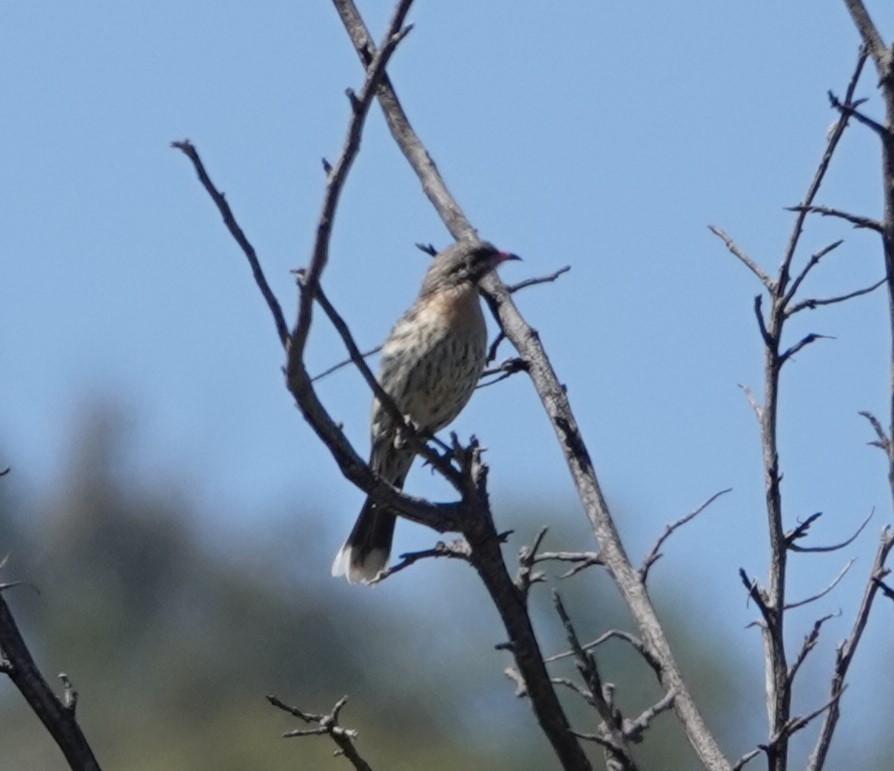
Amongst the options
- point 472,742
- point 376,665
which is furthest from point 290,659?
point 472,742

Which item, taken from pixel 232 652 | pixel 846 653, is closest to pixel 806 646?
pixel 846 653

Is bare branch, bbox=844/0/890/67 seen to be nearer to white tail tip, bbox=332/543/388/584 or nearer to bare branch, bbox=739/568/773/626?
bare branch, bbox=739/568/773/626

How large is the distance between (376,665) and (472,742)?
24.6ft

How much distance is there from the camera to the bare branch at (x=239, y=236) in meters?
3.31

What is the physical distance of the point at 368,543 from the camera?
7352 millimetres

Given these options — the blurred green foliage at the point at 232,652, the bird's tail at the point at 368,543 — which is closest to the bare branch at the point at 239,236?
the bird's tail at the point at 368,543

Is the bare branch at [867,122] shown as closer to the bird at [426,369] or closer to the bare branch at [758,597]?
the bare branch at [758,597]

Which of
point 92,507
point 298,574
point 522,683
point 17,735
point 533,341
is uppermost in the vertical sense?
point 92,507

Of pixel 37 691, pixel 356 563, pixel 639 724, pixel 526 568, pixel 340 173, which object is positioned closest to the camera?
pixel 340 173

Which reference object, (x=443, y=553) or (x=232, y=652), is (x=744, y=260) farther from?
(x=232, y=652)

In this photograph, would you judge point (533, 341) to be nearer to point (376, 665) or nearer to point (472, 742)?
point (472, 742)

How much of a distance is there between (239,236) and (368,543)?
13.3ft

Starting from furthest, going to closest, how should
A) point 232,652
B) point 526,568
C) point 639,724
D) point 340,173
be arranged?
point 232,652 < point 639,724 < point 526,568 < point 340,173

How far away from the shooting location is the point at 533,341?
5043mm
